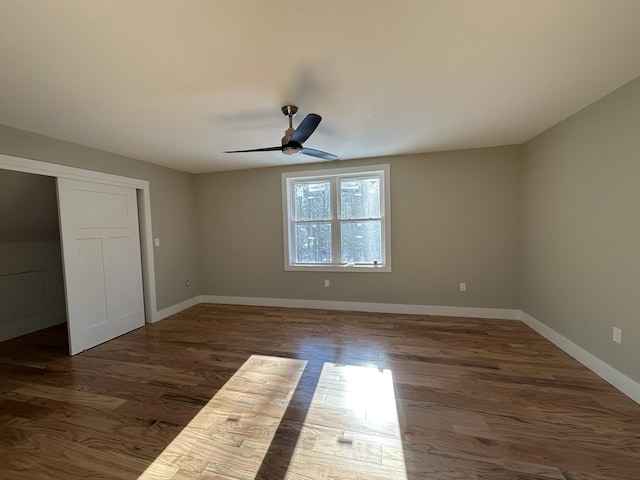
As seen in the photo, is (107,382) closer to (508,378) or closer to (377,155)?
(508,378)

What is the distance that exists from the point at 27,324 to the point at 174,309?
178 centimetres

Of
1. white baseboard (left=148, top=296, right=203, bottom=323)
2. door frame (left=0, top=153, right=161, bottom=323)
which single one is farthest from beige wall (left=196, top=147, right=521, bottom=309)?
door frame (left=0, top=153, right=161, bottom=323)

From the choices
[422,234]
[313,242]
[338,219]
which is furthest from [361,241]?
[422,234]

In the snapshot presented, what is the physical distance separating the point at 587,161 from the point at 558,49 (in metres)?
1.40

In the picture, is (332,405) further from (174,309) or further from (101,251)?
(174,309)

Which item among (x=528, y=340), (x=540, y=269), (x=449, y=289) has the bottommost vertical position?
(x=528, y=340)

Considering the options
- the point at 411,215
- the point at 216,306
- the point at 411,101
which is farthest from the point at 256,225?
the point at 411,101

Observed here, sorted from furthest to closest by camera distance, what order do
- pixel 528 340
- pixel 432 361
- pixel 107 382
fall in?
1. pixel 528 340
2. pixel 432 361
3. pixel 107 382

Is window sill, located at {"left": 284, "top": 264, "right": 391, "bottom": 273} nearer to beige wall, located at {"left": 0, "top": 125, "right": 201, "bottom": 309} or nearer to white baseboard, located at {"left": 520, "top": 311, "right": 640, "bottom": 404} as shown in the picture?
beige wall, located at {"left": 0, "top": 125, "right": 201, "bottom": 309}

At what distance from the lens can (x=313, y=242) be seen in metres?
4.53

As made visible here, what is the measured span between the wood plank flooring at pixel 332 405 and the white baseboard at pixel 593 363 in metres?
0.07

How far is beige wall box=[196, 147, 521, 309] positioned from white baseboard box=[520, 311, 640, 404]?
65 cm

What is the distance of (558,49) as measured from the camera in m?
1.61

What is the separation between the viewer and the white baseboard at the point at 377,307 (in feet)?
12.5
